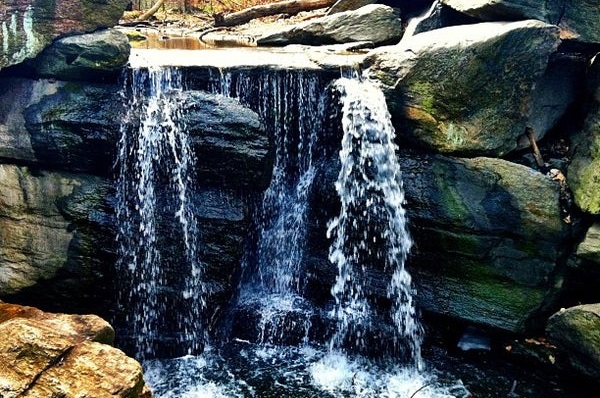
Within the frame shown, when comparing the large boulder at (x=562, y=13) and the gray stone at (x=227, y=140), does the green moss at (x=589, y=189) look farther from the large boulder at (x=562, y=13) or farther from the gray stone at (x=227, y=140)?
the gray stone at (x=227, y=140)

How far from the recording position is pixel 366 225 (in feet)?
23.3

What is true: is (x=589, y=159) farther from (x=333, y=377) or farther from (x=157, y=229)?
(x=157, y=229)

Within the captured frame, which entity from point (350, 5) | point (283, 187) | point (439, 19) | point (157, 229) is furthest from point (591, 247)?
point (350, 5)

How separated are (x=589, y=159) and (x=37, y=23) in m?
7.07

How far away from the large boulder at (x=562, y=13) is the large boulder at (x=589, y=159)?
19.0 inches

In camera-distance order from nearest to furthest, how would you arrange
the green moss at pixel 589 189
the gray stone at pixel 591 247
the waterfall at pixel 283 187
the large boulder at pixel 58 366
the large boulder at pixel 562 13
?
the large boulder at pixel 58 366 → the gray stone at pixel 591 247 → the green moss at pixel 589 189 → the large boulder at pixel 562 13 → the waterfall at pixel 283 187

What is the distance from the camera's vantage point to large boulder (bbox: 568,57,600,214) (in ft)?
21.5

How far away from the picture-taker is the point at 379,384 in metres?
6.29

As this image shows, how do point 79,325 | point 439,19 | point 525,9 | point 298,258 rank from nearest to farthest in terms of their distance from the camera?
point 79,325 → point 525,9 → point 298,258 → point 439,19

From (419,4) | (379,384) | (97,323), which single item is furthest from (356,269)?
(419,4)

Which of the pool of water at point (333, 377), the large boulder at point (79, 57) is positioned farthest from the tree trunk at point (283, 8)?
the pool of water at point (333, 377)

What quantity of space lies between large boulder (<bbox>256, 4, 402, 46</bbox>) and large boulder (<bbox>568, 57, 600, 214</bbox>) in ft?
10.7

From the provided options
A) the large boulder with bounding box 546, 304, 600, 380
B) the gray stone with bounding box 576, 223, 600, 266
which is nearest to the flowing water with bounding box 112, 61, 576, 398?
the large boulder with bounding box 546, 304, 600, 380

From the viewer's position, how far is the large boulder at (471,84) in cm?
656
